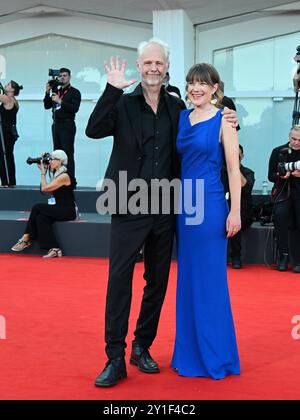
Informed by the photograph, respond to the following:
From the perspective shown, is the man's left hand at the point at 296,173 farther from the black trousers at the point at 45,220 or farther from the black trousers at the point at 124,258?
the black trousers at the point at 124,258

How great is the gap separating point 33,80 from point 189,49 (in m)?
2.49

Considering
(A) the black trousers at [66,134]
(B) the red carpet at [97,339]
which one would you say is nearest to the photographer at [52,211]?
(B) the red carpet at [97,339]

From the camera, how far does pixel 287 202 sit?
22.2 feet

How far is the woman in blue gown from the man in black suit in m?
0.09

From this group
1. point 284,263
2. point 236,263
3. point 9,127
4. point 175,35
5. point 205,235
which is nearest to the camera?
point 205,235

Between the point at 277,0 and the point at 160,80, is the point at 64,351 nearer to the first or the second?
the point at 160,80

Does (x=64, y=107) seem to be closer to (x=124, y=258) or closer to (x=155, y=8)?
(x=155, y=8)

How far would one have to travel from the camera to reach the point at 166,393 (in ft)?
10.9

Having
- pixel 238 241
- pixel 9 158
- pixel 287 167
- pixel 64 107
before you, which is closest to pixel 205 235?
pixel 287 167

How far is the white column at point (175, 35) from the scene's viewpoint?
9.87 m

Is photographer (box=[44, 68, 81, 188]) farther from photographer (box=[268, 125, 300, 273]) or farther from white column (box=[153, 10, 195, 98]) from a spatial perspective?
photographer (box=[268, 125, 300, 273])

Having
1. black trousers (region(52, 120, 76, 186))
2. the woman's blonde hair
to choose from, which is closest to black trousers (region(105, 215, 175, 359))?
the woman's blonde hair

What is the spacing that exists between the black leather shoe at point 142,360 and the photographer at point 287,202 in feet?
10.4

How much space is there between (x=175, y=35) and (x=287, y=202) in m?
3.91
